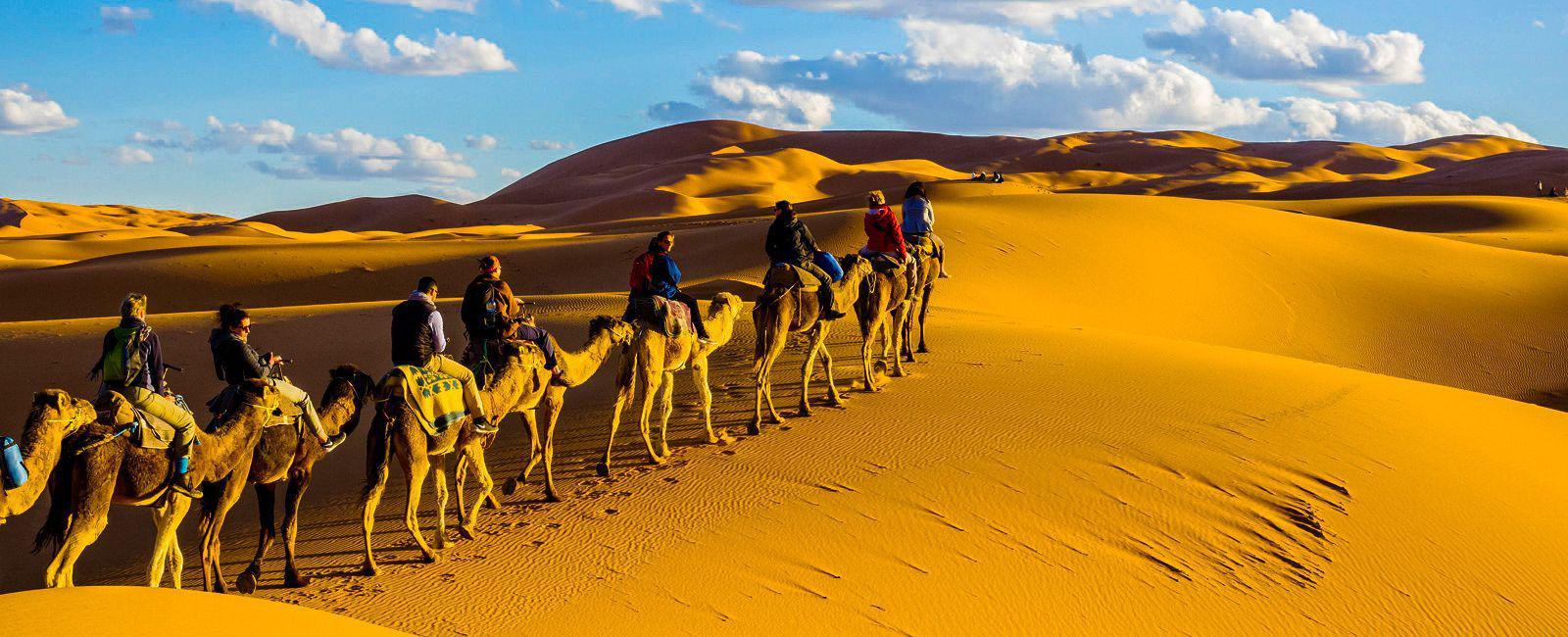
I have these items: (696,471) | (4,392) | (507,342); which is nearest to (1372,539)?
(696,471)

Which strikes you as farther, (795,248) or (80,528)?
(795,248)

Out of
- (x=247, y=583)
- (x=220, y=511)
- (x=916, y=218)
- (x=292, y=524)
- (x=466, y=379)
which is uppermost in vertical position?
(x=916, y=218)

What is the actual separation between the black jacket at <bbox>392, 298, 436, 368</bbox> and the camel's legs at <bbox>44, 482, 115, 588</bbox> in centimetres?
225

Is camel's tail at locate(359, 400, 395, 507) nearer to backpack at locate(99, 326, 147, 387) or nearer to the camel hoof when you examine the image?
the camel hoof

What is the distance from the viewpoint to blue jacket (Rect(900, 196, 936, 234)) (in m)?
15.2

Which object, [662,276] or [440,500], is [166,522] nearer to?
[440,500]

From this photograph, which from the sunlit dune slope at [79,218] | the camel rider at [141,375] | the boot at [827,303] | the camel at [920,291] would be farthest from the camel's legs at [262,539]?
the sunlit dune slope at [79,218]

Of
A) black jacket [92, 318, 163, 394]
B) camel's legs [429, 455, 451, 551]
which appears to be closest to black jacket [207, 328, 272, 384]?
black jacket [92, 318, 163, 394]

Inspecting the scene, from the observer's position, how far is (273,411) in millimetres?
8328

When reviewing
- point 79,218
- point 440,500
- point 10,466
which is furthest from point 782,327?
point 79,218

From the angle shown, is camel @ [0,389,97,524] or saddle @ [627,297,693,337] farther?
saddle @ [627,297,693,337]

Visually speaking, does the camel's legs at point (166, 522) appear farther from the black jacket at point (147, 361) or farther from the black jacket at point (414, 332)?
A: the black jacket at point (414, 332)

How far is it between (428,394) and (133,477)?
1.93m

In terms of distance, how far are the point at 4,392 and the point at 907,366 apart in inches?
445
